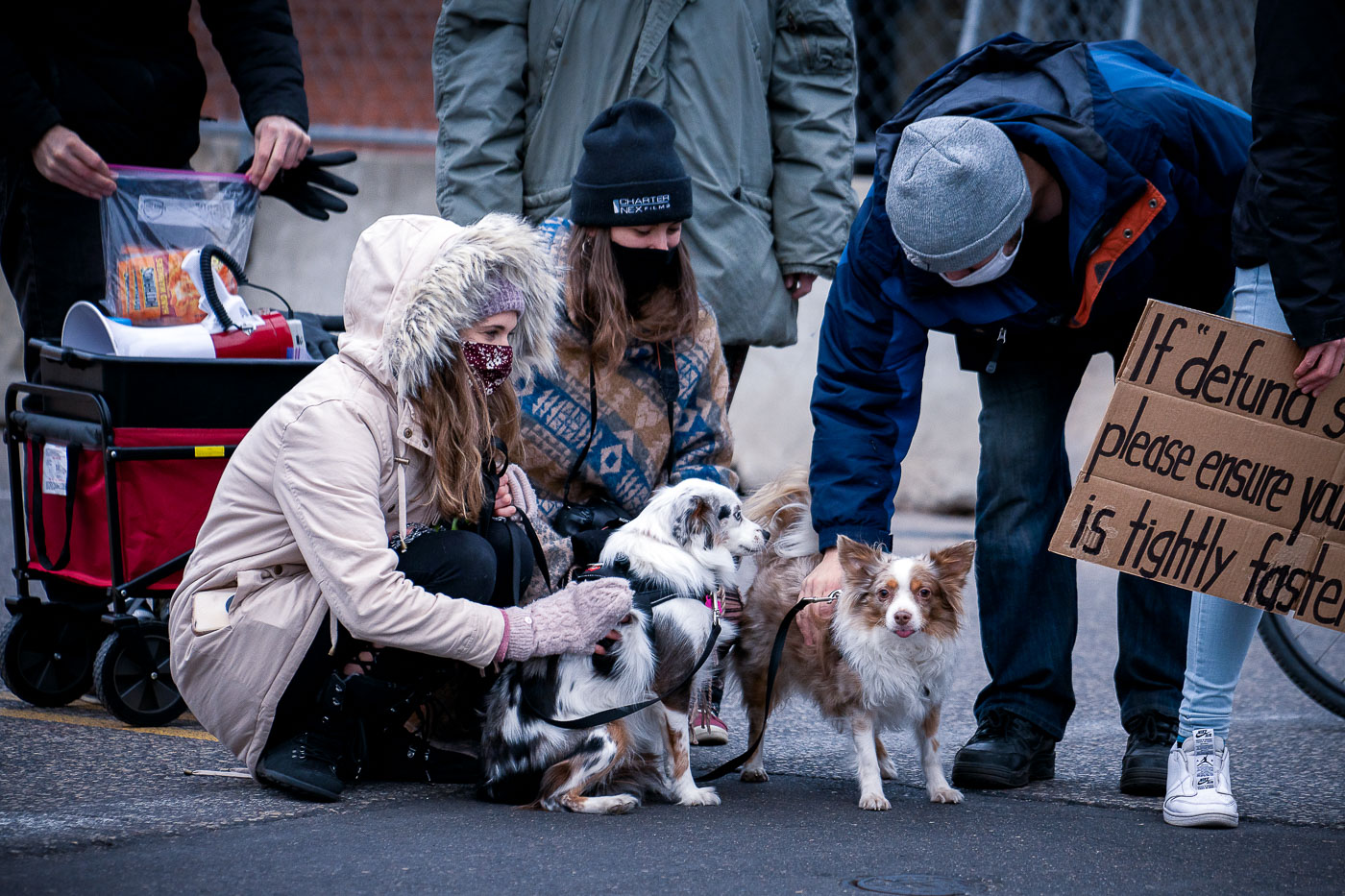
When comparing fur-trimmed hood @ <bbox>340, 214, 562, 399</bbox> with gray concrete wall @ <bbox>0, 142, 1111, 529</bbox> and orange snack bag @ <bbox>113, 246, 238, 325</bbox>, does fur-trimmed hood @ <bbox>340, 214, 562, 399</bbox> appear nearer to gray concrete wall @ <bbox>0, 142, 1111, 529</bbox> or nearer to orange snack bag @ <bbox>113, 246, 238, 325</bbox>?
orange snack bag @ <bbox>113, 246, 238, 325</bbox>

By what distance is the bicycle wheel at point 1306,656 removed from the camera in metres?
4.26

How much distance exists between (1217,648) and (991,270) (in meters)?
1.02

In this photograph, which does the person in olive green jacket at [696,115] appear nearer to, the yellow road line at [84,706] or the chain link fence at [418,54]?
the yellow road line at [84,706]

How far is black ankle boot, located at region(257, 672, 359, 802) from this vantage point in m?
3.19

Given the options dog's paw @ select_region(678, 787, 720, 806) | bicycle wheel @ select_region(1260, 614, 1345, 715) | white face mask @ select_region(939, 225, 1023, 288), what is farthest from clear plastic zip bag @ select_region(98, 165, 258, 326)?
bicycle wheel @ select_region(1260, 614, 1345, 715)

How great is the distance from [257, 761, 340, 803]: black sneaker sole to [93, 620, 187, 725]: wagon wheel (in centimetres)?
74

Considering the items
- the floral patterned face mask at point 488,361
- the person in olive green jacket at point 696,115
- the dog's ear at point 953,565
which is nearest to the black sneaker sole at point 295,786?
the floral patterned face mask at point 488,361

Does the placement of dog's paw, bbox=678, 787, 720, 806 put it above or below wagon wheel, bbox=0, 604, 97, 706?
below

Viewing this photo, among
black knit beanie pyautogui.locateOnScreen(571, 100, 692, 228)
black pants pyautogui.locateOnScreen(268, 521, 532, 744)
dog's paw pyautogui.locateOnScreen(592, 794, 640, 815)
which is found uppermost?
black knit beanie pyautogui.locateOnScreen(571, 100, 692, 228)

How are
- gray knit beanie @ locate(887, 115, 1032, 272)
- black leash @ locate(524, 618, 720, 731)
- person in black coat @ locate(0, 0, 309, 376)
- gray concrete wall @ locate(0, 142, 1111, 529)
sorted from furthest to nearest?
gray concrete wall @ locate(0, 142, 1111, 529), person in black coat @ locate(0, 0, 309, 376), black leash @ locate(524, 618, 720, 731), gray knit beanie @ locate(887, 115, 1032, 272)

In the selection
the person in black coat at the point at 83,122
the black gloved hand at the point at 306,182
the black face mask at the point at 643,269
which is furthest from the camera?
the black gloved hand at the point at 306,182

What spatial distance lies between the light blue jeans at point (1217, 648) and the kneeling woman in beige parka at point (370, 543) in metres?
1.34

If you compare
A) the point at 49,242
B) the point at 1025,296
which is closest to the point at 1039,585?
the point at 1025,296

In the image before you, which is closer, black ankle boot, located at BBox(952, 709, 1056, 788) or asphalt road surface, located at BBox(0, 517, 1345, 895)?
asphalt road surface, located at BBox(0, 517, 1345, 895)
